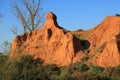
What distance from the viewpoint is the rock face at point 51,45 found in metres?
35.0

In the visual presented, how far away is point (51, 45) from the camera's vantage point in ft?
120

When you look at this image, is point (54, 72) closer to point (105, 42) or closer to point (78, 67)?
point (78, 67)

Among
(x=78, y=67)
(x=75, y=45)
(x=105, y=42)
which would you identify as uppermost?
(x=105, y=42)

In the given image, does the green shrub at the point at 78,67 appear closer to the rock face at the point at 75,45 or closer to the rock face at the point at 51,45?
the rock face at the point at 75,45

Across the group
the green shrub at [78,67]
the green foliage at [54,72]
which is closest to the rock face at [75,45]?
the green shrub at [78,67]

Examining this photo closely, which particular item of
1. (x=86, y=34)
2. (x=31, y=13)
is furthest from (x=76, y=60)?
(x=31, y=13)

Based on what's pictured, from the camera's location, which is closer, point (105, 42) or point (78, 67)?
point (78, 67)

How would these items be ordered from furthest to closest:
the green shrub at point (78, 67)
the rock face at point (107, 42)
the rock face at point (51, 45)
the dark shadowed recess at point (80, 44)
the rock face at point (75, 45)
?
the dark shadowed recess at point (80, 44) < the rock face at point (51, 45) < the rock face at point (75, 45) < the rock face at point (107, 42) < the green shrub at point (78, 67)

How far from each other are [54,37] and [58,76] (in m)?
6.53

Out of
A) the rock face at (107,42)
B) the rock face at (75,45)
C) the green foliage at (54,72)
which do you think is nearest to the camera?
the green foliage at (54,72)

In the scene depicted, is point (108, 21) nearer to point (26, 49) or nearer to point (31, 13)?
point (26, 49)

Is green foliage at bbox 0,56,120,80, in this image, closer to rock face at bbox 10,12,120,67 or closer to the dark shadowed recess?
rock face at bbox 10,12,120,67

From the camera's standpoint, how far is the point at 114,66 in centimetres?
3166

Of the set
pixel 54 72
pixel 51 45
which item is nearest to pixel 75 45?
pixel 51 45
